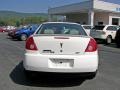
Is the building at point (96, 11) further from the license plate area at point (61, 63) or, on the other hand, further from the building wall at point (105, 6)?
the license plate area at point (61, 63)

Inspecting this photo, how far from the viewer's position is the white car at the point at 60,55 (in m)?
6.91

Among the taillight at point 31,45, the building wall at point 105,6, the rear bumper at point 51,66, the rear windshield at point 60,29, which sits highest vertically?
the building wall at point 105,6

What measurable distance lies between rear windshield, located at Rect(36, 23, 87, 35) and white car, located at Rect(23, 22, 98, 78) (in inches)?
29.8

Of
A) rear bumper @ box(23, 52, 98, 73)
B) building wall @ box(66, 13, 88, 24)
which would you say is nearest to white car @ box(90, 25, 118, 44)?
rear bumper @ box(23, 52, 98, 73)

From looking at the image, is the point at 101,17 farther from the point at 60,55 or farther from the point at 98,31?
the point at 60,55

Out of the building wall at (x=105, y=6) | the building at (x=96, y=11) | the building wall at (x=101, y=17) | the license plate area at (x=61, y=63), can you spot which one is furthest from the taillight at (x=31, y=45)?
the building wall at (x=101, y=17)

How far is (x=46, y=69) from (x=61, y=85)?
70 centimetres

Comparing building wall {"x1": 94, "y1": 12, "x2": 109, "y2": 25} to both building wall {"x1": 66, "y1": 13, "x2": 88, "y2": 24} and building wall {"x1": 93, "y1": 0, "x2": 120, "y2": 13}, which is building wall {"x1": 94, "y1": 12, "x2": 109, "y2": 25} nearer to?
building wall {"x1": 93, "y1": 0, "x2": 120, "y2": 13}

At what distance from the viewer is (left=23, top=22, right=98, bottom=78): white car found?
22.7 ft

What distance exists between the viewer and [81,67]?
695 centimetres

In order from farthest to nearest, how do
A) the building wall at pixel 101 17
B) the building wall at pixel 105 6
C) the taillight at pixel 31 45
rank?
1. the building wall at pixel 101 17
2. the building wall at pixel 105 6
3. the taillight at pixel 31 45

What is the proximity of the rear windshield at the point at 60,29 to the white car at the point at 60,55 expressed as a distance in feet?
2.48

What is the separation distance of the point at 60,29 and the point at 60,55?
4.18ft

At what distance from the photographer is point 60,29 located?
8055 mm
